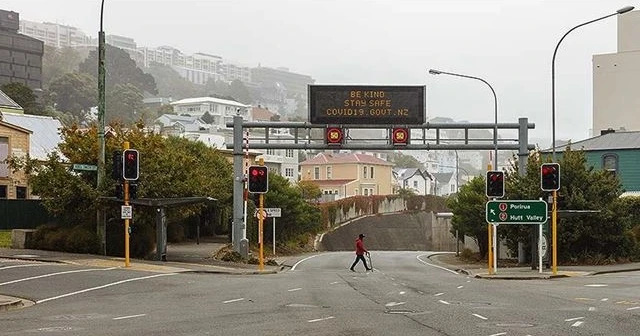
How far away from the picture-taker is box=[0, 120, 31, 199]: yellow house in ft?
180

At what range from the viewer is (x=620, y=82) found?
86125 millimetres

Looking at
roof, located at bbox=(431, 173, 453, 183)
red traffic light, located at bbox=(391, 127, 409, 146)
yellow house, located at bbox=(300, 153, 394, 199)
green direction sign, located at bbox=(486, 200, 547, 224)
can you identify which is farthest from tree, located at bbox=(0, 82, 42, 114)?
roof, located at bbox=(431, 173, 453, 183)

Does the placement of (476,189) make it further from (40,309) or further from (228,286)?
(40,309)

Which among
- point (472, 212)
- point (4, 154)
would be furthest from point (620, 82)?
point (4, 154)

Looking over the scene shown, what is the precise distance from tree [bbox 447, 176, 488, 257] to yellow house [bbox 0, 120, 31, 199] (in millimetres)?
24955

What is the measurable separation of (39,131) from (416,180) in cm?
10080

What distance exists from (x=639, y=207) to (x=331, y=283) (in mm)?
22951

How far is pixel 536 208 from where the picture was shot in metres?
35.7

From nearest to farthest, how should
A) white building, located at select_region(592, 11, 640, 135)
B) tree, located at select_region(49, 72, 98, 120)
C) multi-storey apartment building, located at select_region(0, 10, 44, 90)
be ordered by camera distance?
white building, located at select_region(592, 11, 640, 135) → multi-storey apartment building, located at select_region(0, 10, 44, 90) → tree, located at select_region(49, 72, 98, 120)

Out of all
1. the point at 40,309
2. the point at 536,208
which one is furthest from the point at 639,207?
the point at 40,309

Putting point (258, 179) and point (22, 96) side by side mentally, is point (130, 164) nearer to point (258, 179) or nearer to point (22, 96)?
point (258, 179)

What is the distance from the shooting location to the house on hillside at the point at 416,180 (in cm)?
15475

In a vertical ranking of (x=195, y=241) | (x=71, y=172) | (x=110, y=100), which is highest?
(x=110, y=100)

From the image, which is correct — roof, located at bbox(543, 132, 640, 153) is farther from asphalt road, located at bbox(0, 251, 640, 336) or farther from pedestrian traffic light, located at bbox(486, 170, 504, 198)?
asphalt road, located at bbox(0, 251, 640, 336)
